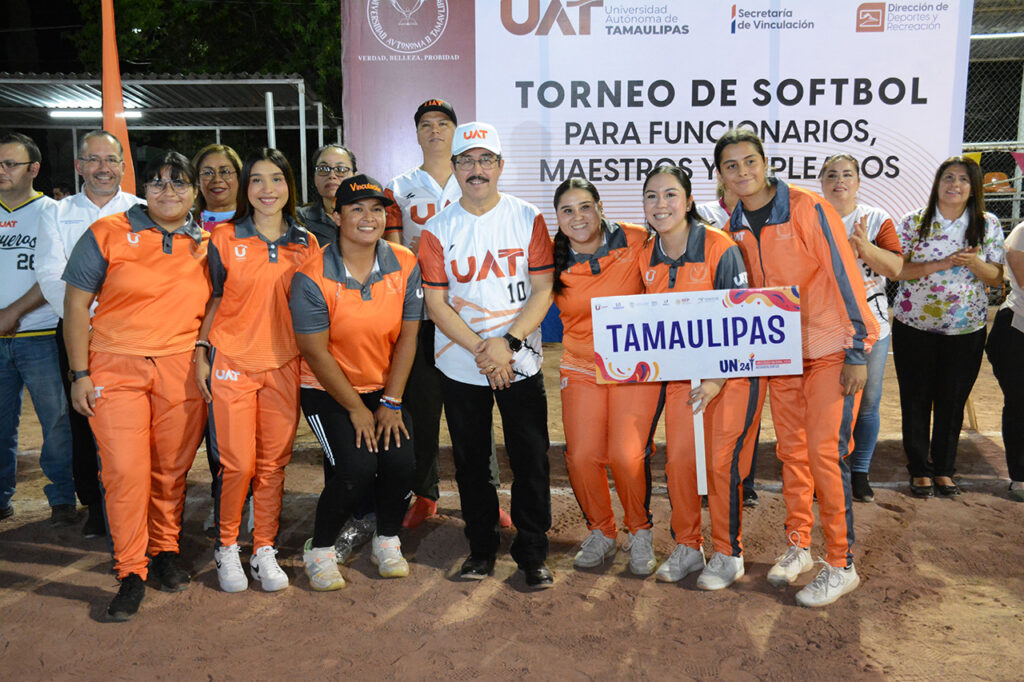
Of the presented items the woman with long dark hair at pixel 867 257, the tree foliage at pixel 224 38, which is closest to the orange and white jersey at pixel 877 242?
the woman with long dark hair at pixel 867 257

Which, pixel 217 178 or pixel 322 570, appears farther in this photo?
pixel 217 178

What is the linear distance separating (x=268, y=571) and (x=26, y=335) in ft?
7.29

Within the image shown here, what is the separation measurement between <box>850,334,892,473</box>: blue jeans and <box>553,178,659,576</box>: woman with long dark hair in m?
1.92

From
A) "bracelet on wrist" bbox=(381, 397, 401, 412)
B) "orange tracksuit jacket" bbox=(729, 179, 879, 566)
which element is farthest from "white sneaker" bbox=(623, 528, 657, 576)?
"bracelet on wrist" bbox=(381, 397, 401, 412)

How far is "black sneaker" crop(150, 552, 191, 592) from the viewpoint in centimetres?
397

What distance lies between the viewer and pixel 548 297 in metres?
3.94

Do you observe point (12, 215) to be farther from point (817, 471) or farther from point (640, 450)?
point (817, 471)

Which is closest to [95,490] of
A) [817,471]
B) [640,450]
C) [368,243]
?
[368,243]

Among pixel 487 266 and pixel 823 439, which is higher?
pixel 487 266

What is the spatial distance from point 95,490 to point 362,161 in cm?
343

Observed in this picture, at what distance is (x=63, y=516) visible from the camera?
4.87m

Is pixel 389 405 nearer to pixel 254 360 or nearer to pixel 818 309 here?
pixel 254 360

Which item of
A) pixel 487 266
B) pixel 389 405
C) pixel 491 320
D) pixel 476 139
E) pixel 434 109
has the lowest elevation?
pixel 389 405

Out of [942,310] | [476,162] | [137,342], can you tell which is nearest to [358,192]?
[476,162]
